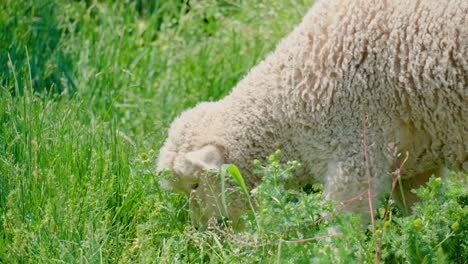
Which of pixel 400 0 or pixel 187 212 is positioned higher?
pixel 400 0

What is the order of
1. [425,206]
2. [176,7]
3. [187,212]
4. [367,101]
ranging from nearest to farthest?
[425,206] → [367,101] → [187,212] → [176,7]

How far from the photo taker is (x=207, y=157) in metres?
4.79

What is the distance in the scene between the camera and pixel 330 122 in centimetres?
466

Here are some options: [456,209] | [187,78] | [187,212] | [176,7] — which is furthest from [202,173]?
[176,7]

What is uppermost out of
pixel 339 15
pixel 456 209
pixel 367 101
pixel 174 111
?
pixel 339 15

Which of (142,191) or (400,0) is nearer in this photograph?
(400,0)

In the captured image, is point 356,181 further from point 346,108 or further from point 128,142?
point 128,142

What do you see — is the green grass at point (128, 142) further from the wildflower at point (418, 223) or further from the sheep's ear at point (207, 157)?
the sheep's ear at point (207, 157)

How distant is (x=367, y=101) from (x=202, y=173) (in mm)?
893

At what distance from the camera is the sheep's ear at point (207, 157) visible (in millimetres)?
4742

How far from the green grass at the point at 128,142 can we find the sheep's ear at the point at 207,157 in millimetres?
244

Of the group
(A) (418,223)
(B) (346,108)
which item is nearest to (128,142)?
(B) (346,108)

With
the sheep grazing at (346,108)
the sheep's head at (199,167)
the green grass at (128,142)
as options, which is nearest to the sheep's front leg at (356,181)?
the sheep grazing at (346,108)

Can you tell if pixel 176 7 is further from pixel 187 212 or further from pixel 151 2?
pixel 187 212
